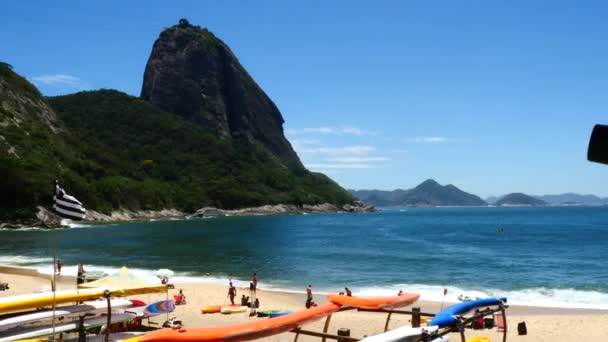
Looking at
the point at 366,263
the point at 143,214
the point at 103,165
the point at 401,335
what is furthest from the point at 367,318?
the point at 103,165

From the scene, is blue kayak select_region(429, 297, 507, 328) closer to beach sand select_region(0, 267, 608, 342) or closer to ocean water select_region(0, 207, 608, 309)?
beach sand select_region(0, 267, 608, 342)

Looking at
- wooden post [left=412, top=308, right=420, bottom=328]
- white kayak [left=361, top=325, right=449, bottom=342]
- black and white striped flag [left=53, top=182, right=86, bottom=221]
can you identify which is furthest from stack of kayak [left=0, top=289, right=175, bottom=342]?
wooden post [left=412, top=308, right=420, bottom=328]

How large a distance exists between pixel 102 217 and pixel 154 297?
94.4 meters

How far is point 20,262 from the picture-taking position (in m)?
45.2

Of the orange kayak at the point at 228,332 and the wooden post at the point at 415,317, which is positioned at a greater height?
the orange kayak at the point at 228,332

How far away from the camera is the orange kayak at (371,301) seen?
12.2 metres

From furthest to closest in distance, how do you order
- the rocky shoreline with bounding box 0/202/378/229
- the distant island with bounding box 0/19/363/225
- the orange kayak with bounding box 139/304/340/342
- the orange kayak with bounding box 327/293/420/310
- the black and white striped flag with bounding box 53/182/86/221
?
the distant island with bounding box 0/19/363/225 < the rocky shoreline with bounding box 0/202/378/229 < the orange kayak with bounding box 327/293/420/310 < the black and white striped flag with bounding box 53/182/86/221 < the orange kayak with bounding box 139/304/340/342

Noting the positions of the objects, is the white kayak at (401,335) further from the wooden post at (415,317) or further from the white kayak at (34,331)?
the white kayak at (34,331)

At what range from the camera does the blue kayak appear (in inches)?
411

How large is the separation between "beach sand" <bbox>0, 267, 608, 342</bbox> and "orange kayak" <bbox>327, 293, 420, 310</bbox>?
4541 mm

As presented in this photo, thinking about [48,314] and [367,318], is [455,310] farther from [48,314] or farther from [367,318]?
[48,314]

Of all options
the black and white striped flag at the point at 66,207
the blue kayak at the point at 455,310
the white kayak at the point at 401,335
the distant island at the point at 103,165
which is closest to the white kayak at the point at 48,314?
the black and white striped flag at the point at 66,207

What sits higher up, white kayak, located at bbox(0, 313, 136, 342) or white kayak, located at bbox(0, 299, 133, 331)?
white kayak, located at bbox(0, 299, 133, 331)

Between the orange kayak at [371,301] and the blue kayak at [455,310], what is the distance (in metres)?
1.14
